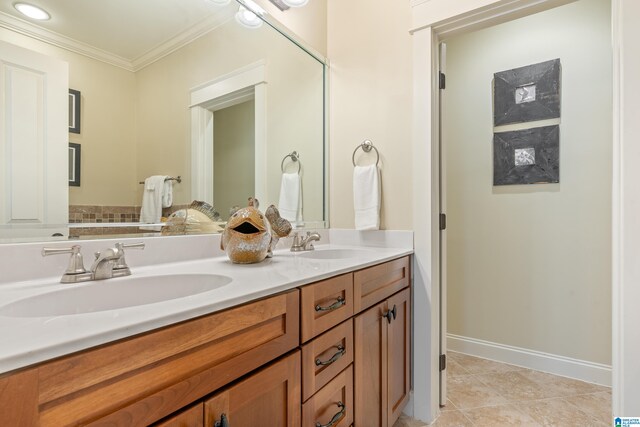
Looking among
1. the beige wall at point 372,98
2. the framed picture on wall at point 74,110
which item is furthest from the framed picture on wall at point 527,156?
the framed picture on wall at point 74,110

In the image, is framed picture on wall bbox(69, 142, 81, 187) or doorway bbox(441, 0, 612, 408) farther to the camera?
doorway bbox(441, 0, 612, 408)

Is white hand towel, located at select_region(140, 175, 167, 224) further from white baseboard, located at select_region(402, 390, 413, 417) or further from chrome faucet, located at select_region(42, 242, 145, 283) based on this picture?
white baseboard, located at select_region(402, 390, 413, 417)

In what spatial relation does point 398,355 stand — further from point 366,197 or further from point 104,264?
point 104,264

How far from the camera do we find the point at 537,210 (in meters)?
2.08

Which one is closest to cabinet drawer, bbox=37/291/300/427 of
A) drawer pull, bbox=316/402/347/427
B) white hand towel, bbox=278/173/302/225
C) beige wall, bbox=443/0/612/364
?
drawer pull, bbox=316/402/347/427

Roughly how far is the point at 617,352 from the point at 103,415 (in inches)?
65.0

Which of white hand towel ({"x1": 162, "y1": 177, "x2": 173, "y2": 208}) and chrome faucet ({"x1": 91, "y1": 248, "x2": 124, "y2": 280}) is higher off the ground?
white hand towel ({"x1": 162, "y1": 177, "x2": 173, "y2": 208})

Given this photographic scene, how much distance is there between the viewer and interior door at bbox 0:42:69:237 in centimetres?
82

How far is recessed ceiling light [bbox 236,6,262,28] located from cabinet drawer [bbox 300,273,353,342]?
1.23 m

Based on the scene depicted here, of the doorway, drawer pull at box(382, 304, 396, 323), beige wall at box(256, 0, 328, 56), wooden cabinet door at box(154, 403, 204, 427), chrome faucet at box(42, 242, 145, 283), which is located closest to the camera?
wooden cabinet door at box(154, 403, 204, 427)

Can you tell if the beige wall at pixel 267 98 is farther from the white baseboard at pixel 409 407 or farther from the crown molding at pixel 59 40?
the white baseboard at pixel 409 407

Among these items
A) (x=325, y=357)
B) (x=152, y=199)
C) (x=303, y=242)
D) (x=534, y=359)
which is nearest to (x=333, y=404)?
(x=325, y=357)

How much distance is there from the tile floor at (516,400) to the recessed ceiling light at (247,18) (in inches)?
79.2

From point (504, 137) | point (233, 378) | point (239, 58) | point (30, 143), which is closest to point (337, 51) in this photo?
point (239, 58)
